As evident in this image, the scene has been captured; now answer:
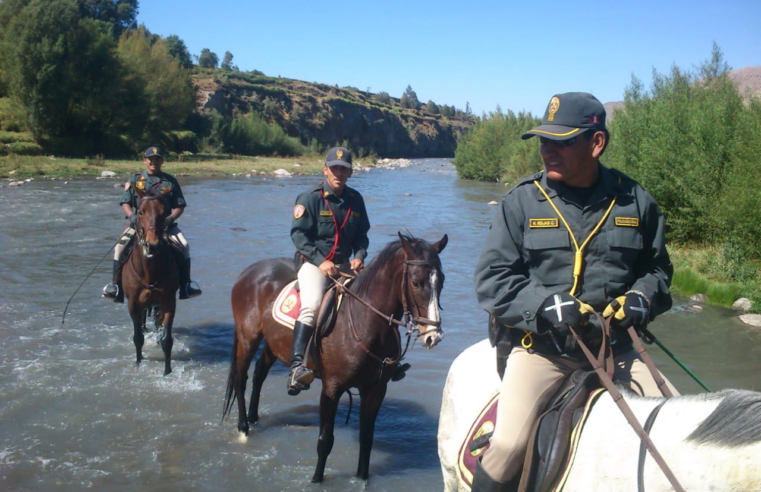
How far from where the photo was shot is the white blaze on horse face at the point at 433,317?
4.86 metres

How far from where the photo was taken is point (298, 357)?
19.3 feet

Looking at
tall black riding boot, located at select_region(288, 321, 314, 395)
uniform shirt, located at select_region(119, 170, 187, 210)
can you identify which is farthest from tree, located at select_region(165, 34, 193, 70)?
tall black riding boot, located at select_region(288, 321, 314, 395)

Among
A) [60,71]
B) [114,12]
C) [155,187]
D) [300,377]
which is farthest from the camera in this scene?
[114,12]

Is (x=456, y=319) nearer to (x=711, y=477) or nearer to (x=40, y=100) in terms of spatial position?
(x=711, y=477)

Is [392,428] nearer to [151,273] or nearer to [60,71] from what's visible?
[151,273]

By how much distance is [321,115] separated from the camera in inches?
4641

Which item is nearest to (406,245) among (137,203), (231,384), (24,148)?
(231,384)

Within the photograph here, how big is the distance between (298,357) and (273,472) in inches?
54.0

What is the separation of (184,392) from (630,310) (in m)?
6.85

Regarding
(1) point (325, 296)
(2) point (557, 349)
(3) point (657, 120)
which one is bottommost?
(1) point (325, 296)

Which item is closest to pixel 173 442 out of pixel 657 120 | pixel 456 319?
pixel 456 319

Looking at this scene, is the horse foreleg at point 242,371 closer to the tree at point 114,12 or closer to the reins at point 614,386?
the reins at point 614,386

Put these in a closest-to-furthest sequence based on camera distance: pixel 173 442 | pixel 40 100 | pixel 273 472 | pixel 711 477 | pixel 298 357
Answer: pixel 711 477 < pixel 298 357 < pixel 273 472 < pixel 173 442 < pixel 40 100

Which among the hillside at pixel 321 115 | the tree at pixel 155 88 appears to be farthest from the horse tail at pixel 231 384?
the hillside at pixel 321 115
